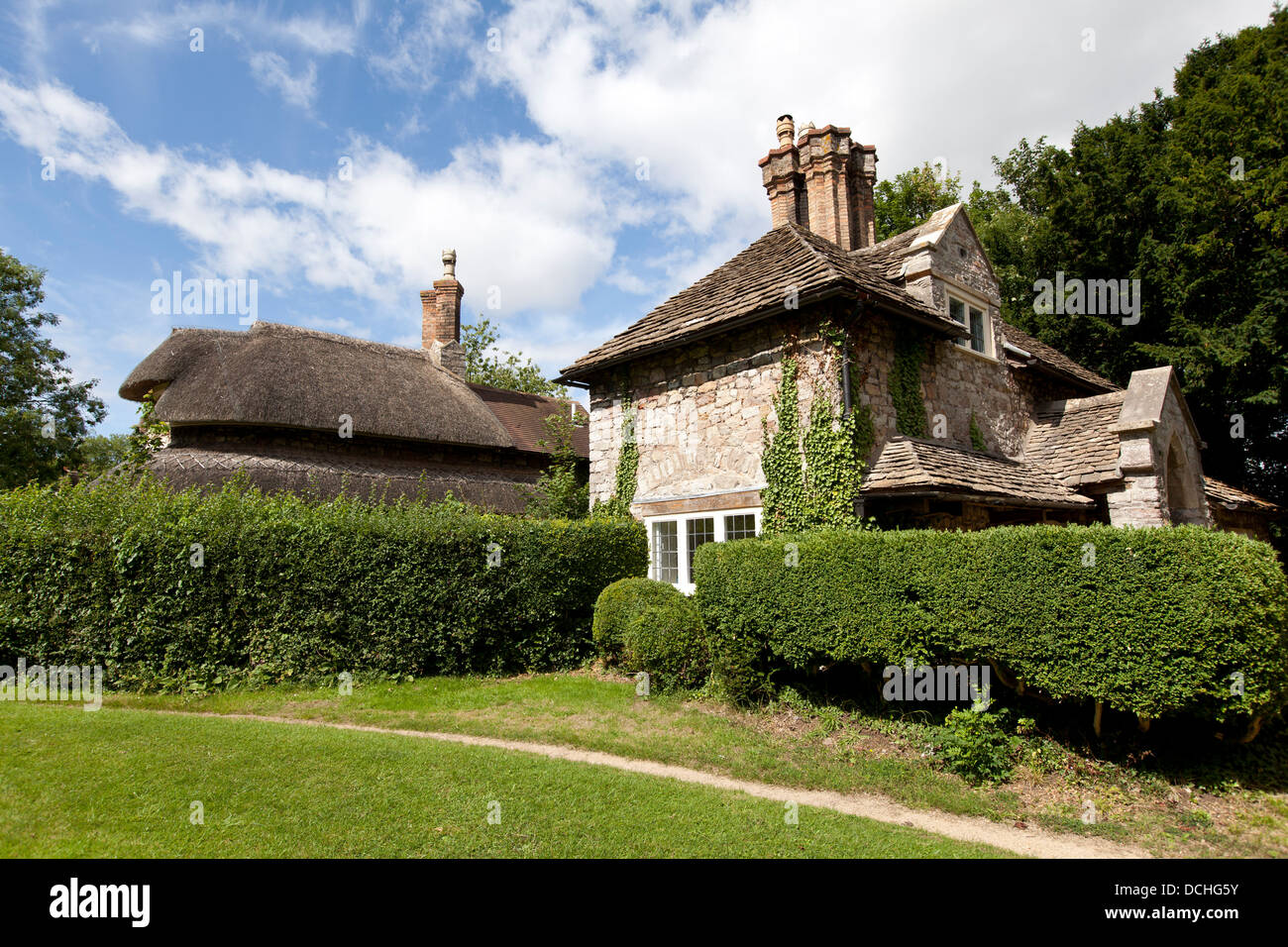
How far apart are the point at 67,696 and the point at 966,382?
1556 centimetres

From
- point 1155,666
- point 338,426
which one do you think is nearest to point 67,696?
point 338,426

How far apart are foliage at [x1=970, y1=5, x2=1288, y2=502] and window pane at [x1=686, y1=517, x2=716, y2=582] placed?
15.1 m

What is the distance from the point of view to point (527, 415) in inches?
970

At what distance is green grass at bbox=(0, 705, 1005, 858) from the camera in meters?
4.73

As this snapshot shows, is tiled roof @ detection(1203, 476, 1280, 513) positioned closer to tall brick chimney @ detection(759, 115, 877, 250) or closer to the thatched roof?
tall brick chimney @ detection(759, 115, 877, 250)

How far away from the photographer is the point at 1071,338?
829 inches

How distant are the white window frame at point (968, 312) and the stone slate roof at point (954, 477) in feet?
7.68

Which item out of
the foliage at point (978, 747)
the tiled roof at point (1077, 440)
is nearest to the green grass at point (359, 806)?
the foliage at point (978, 747)

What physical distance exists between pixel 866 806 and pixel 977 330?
1098 centimetres

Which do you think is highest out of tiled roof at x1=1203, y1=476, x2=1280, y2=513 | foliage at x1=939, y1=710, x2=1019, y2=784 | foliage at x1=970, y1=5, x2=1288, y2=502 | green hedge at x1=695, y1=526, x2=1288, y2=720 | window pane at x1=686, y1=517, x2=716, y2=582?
foliage at x1=970, y1=5, x2=1288, y2=502

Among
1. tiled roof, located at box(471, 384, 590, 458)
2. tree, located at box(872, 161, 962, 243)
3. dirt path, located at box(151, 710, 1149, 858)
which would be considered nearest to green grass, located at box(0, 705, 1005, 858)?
dirt path, located at box(151, 710, 1149, 858)

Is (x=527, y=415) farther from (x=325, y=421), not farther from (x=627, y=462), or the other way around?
(x=627, y=462)
